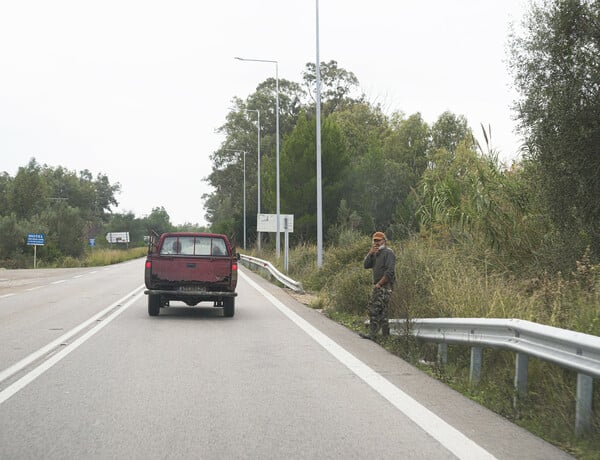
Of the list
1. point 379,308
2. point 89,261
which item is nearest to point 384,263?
point 379,308

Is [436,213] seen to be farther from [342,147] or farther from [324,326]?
[342,147]

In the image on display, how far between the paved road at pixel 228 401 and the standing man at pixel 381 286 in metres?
0.34

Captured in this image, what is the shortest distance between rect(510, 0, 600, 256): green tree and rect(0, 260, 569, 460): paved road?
5.64m

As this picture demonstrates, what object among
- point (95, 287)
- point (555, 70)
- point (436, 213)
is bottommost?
point (95, 287)

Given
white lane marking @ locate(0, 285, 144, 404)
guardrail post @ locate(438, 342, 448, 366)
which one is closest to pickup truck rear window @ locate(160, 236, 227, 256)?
white lane marking @ locate(0, 285, 144, 404)

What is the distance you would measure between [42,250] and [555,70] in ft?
153

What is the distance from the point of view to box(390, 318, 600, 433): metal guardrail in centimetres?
541

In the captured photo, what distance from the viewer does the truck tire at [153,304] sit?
1497 cm

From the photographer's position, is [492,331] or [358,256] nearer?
[492,331]

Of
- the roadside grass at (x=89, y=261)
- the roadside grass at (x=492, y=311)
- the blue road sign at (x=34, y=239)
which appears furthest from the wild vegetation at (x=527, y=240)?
the roadside grass at (x=89, y=261)

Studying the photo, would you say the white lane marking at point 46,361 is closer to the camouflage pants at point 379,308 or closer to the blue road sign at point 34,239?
the camouflage pants at point 379,308

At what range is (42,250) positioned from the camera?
55938 millimetres

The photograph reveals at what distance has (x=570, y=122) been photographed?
1553 centimetres

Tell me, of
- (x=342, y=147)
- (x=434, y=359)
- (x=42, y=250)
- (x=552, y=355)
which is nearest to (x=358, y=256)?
(x=434, y=359)
